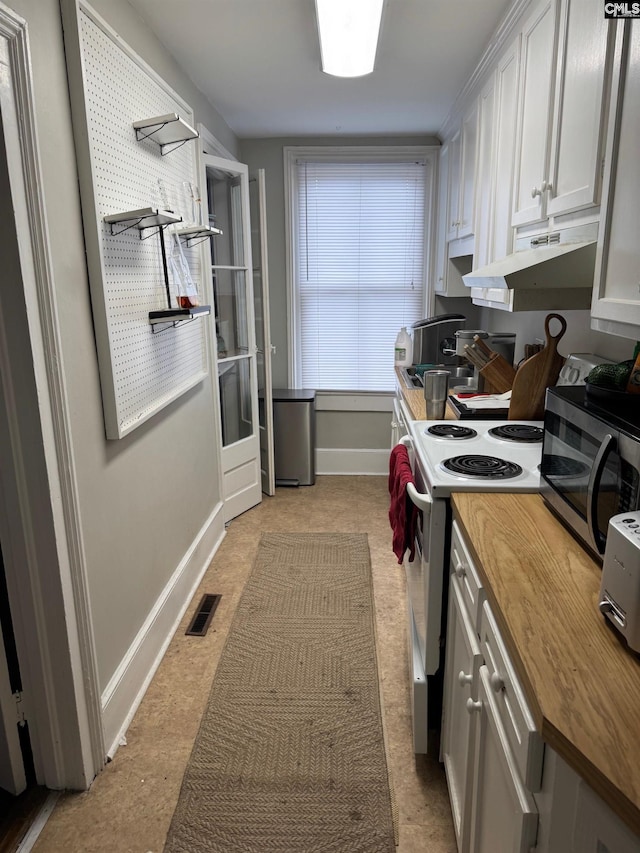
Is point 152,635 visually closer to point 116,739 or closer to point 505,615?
point 116,739

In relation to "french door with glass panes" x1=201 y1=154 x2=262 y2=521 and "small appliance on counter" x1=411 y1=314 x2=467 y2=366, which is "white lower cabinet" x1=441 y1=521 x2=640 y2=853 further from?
"small appliance on counter" x1=411 y1=314 x2=467 y2=366

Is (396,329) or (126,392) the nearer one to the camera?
(126,392)

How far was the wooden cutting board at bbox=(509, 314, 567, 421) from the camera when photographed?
222 cm

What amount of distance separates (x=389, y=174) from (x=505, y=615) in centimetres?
387

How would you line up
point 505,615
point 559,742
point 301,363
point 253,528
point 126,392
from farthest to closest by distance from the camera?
point 301,363, point 253,528, point 126,392, point 505,615, point 559,742

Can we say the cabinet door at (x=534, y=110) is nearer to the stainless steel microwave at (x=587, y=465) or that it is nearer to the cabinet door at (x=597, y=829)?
the stainless steel microwave at (x=587, y=465)

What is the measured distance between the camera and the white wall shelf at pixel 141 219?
1.82 m

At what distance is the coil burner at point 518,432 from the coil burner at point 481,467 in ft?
0.85

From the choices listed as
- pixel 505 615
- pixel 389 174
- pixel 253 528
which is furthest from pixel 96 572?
pixel 389 174

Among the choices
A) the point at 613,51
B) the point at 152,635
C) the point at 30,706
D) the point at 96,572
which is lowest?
the point at 152,635

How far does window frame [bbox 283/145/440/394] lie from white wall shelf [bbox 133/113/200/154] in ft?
5.83

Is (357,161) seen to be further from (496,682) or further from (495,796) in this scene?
(495,796)

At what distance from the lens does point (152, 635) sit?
228 cm

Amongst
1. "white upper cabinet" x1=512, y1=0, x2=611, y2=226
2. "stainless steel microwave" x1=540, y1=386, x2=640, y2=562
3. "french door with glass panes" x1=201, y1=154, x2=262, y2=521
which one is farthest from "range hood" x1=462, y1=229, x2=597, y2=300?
"french door with glass panes" x1=201, y1=154, x2=262, y2=521
